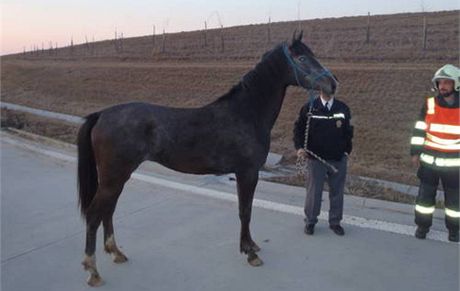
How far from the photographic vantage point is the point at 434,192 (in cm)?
469

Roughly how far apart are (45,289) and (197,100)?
14.2m

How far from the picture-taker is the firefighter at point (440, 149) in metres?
Result: 4.44

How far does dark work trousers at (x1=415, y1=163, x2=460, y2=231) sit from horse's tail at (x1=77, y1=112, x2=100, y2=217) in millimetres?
3271

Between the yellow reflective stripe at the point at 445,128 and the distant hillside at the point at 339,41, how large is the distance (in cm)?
1724

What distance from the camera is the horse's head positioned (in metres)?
4.12

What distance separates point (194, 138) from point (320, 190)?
1.65 meters

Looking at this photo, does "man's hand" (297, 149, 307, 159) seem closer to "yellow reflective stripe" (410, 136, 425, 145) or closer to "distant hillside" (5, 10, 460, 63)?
"yellow reflective stripe" (410, 136, 425, 145)

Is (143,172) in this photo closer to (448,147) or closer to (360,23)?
(448,147)

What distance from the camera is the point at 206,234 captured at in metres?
4.87

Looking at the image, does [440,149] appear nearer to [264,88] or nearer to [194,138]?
[264,88]

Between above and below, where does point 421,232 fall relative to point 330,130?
below

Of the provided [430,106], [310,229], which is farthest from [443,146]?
[310,229]

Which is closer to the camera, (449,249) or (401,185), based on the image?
(449,249)

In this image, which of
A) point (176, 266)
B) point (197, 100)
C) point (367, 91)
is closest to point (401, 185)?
point (176, 266)
